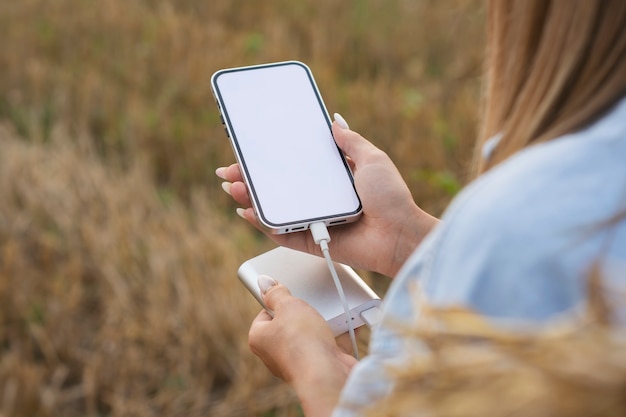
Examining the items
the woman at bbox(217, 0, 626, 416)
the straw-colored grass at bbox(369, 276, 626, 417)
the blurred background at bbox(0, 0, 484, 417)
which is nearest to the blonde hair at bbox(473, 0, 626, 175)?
the woman at bbox(217, 0, 626, 416)

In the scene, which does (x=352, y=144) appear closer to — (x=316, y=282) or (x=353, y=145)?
(x=353, y=145)

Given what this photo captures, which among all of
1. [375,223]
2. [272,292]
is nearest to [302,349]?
[272,292]

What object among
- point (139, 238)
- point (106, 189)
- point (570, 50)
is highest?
point (570, 50)

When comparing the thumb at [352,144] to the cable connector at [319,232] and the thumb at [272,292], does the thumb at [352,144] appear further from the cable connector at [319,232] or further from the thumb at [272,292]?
the thumb at [272,292]

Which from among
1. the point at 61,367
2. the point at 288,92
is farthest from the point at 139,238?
the point at 288,92

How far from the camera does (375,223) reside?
1114mm

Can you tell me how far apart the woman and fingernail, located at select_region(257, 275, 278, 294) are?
41cm

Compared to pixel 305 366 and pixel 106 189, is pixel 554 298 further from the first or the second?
pixel 106 189

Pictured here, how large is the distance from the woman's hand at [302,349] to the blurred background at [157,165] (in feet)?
1.63

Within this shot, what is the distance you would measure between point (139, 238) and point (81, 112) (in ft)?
2.83

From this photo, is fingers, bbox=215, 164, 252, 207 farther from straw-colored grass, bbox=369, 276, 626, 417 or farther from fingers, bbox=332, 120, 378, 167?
straw-colored grass, bbox=369, 276, 626, 417

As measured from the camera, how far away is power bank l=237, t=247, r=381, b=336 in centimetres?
104

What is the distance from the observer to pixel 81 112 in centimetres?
304

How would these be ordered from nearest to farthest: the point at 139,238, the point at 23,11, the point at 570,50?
the point at 570,50 < the point at 139,238 < the point at 23,11
